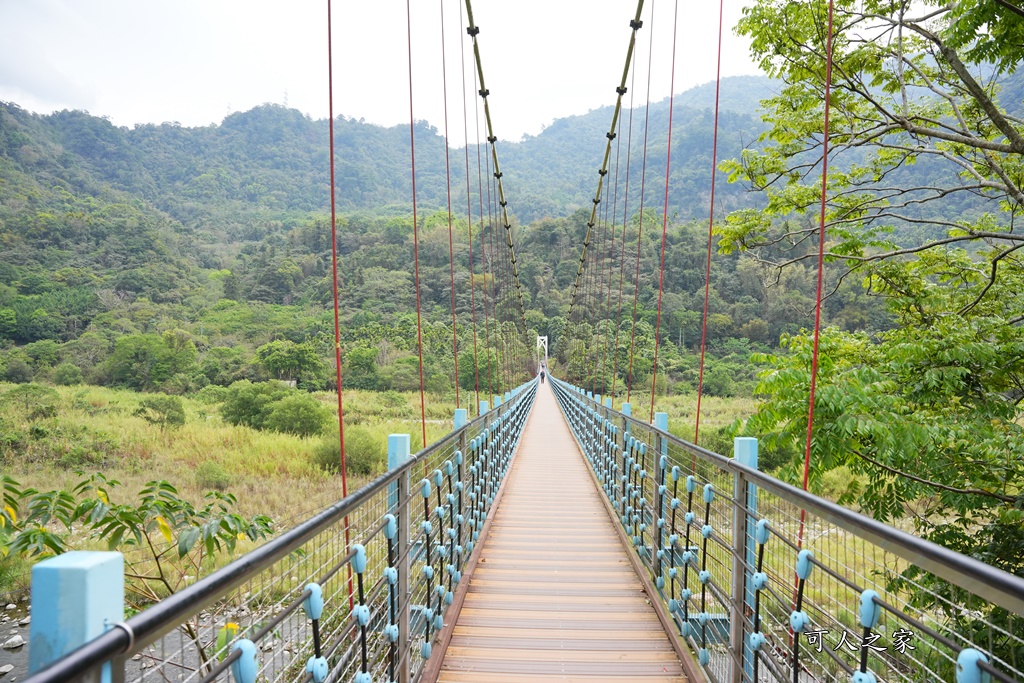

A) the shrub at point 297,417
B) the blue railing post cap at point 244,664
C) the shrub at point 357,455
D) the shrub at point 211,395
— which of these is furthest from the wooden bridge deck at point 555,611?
the shrub at point 211,395

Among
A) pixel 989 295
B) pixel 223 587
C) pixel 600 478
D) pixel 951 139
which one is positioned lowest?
pixel 600 478

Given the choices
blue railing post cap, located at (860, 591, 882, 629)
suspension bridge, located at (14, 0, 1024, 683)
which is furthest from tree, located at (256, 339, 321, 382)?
blue railing post cap, located at (860, 591, 882, 629)

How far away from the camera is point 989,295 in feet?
14.8

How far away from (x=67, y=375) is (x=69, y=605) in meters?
28.0

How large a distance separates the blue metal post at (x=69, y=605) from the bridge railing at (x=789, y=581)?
3.11 feet

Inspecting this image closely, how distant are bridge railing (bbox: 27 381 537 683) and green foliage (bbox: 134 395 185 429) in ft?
63.5

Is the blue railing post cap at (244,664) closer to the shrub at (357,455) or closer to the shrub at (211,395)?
the shrub at (357,455)

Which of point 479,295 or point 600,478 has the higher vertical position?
point 479,295

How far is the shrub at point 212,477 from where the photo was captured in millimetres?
14484

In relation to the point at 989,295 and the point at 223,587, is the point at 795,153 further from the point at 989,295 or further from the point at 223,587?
the point at 223,587

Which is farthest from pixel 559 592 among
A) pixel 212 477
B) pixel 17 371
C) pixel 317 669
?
pixel 17 371

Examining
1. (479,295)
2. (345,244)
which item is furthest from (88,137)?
(479,295)

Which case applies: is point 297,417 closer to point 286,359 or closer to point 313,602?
point 286,359

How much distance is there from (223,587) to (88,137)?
4800cm
